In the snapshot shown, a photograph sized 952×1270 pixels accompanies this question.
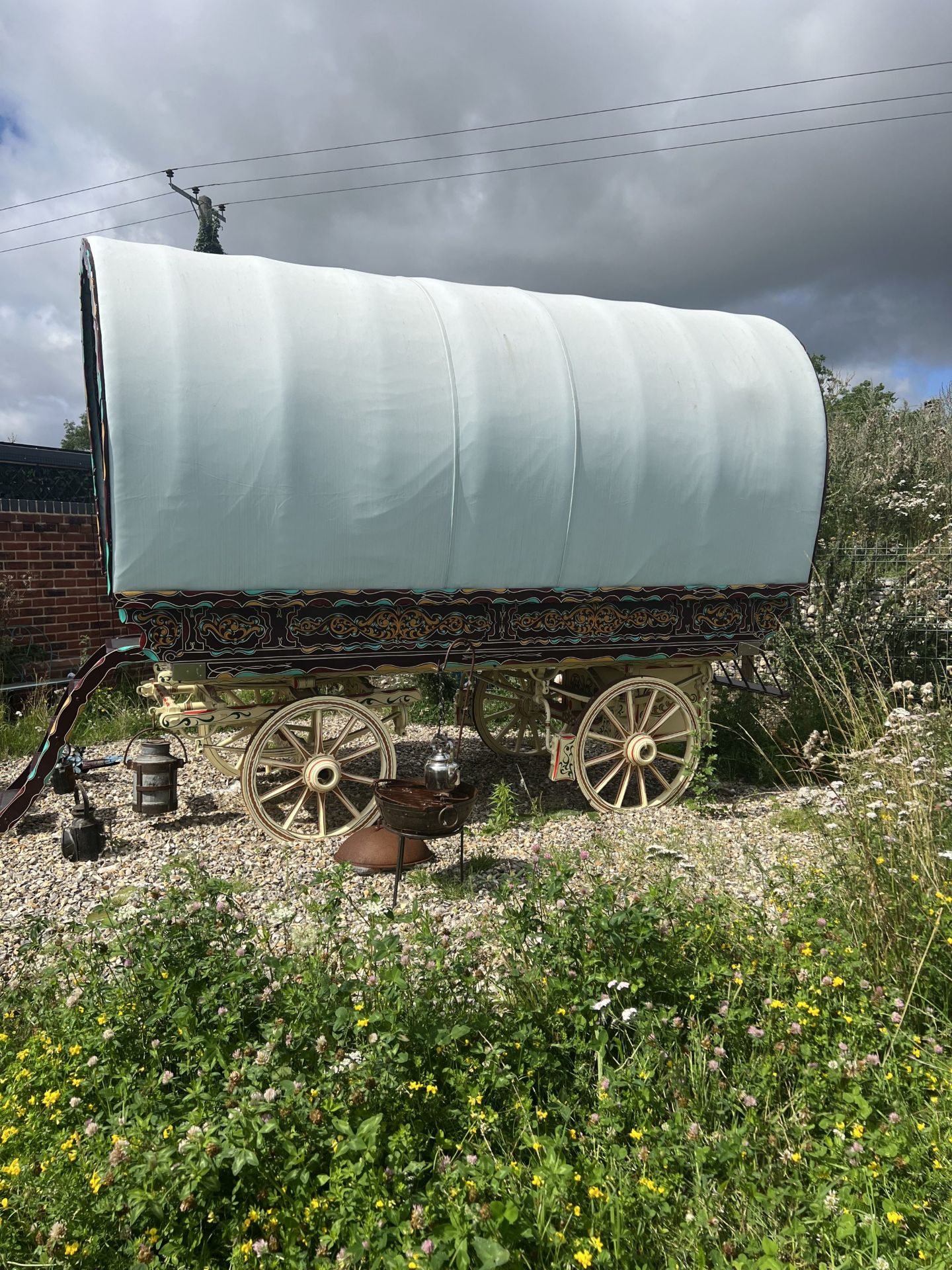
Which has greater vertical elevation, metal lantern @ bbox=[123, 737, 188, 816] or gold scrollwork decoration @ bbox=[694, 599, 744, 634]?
gold scrollwork decoration @ bbox=[694, 599, 744, 634]

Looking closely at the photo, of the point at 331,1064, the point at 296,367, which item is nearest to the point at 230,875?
the point at 331,1064

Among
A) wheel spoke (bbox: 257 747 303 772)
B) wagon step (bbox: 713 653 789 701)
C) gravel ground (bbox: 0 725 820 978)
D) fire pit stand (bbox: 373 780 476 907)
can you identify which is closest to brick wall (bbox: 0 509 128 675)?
gravel ground (bbox: 0 725 820 978)

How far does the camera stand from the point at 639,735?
5.40m

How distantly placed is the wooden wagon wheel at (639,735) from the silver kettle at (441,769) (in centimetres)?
151

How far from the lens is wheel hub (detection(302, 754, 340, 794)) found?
15.4 feet

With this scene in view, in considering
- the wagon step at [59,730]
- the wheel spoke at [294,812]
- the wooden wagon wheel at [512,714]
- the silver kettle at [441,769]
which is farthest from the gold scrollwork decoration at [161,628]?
the wooden wagon wheel at [512,714]

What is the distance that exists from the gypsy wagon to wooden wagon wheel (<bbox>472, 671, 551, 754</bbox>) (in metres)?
0.58

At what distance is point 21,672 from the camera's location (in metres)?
7.18

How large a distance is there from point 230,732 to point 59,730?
1.87 meters

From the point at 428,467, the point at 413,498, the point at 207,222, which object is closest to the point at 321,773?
the point at 413,498

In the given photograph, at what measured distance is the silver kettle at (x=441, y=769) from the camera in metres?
3.96

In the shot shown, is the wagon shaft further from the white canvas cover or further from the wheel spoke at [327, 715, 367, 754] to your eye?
the white canvas cover

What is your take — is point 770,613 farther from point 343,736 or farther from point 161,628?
point 161,628

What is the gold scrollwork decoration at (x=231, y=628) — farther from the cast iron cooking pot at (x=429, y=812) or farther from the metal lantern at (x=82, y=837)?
the metal lantern at (x=82, y=837)
